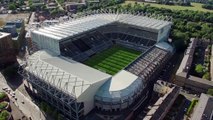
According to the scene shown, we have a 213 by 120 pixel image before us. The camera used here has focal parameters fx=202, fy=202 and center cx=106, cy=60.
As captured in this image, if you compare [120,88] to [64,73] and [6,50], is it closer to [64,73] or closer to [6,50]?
[64,73]

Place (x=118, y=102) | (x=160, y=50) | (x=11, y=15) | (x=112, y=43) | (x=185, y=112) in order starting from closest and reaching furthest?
1. (x=118, y=102)
2. (x=185, y=112)
3. (x=160, y=50)
4. (x=112, y=43)
5. (x=11, y=15)

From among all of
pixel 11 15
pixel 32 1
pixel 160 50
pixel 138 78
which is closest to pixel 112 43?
pixel 160 50

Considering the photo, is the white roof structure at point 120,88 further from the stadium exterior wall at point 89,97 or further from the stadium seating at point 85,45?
the stadium seating at point 85,45

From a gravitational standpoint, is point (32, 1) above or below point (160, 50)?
above

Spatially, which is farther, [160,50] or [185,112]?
[160,50]

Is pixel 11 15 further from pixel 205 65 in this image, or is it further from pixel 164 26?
pixel 205 65

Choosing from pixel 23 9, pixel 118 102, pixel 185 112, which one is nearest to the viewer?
pixel 118 102

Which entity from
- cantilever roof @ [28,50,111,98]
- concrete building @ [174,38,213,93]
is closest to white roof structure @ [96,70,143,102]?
cantilever roof @ [28,50,111,98]
